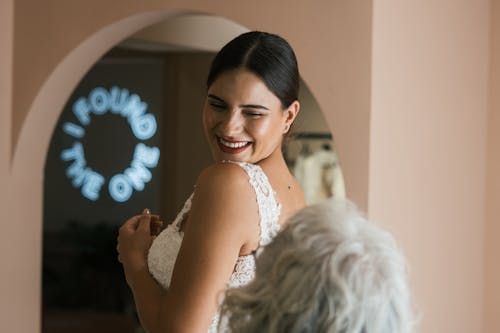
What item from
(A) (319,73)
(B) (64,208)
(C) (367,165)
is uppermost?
(A) (319,73)

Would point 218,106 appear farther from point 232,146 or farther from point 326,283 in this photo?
point 326,283

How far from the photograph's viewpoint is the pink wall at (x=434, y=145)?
3.39 metres

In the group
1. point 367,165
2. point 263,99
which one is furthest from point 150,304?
point 367,165

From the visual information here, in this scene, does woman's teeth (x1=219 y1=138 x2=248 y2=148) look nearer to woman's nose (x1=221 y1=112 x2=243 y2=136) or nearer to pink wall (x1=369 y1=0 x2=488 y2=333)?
woman's nose (x1=221 y1=112 x2=243 y2=136)

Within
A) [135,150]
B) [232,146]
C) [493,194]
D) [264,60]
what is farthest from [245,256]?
[135,150]

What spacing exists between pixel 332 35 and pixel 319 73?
0.14 meters

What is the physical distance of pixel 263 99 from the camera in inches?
67.0

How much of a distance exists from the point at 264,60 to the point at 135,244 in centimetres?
41

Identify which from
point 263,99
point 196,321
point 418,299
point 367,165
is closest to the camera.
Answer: point 196,321

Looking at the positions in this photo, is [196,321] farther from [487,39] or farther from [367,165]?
[487,39]

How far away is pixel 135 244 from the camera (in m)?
1.73

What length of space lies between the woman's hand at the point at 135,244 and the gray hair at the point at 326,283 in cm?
58

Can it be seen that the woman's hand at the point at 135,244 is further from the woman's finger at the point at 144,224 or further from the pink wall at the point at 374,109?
the pink wall at the point at 374,109

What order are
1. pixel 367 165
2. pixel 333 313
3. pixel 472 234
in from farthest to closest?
pixel 472 234 → pixel 367 165 → pixel 333 313
